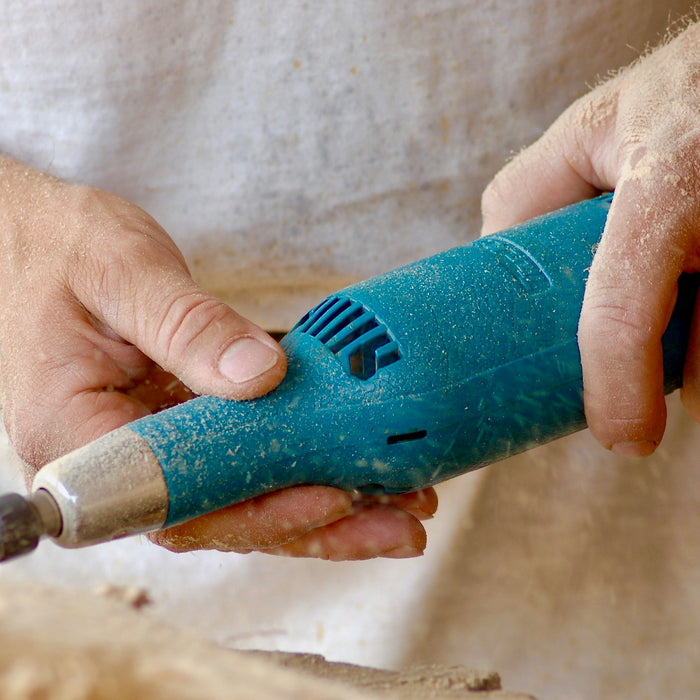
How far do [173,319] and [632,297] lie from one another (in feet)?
1.22

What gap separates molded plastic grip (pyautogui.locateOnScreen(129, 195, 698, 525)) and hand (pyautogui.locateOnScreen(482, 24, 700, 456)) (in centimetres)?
2

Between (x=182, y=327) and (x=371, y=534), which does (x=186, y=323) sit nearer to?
(x=182, y=327)

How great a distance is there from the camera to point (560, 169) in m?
0.84

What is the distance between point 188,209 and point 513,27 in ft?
1.41

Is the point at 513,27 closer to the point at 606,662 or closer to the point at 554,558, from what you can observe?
the point at 554,558

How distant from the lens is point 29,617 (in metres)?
0.27

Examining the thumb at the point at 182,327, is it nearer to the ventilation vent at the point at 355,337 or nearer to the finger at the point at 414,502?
the ventilation vent at the point at 355,337

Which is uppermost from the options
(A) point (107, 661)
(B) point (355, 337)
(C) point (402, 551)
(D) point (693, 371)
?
(A) point (107, 661)

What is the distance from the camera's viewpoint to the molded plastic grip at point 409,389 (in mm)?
581

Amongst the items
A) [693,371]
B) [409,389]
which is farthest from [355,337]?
[693,371]

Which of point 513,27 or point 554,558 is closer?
→ point 513,27

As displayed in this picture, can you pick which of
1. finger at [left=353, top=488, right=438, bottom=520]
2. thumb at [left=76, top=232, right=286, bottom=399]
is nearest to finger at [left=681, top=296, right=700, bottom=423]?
finger at [left=353, top=488, right=438, bottom=520]

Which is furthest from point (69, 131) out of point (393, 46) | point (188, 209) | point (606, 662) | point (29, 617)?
point (606, 662)

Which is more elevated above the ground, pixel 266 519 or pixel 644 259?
pixel 644 259
